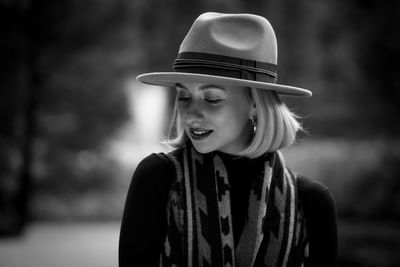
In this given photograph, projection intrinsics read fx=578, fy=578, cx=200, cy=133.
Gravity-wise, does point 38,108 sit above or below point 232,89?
below

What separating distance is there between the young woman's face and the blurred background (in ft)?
12.9

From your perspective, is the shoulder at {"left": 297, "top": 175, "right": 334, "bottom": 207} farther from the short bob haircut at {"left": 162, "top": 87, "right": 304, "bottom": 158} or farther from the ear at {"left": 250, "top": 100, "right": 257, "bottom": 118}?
the ear at {"left": 250, "top": 100, "right": 257, "bottom": 118}

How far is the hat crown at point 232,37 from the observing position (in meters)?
1.65

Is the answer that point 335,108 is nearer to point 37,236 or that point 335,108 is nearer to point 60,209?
point 60,209

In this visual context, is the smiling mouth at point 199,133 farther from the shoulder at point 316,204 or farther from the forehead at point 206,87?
the shoulder at point 316,204

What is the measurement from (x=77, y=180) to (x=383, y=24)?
448 centimetres

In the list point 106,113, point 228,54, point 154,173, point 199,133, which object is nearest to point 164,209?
point 154,173

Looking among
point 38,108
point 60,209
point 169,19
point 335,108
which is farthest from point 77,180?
point 335,108

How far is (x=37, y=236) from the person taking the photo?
6.40 meters

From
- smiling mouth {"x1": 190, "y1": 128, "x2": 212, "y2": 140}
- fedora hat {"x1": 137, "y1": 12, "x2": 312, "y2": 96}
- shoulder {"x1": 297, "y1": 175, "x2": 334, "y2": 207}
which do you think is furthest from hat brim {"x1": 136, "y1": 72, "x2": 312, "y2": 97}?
shoulder {"x1": 297, "y1": 175, "x2": 334, "y2": 207}

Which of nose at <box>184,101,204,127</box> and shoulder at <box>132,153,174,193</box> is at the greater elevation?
nose at <box>184,101,204,127</box>

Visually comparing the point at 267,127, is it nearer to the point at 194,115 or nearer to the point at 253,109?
the point at 253,109

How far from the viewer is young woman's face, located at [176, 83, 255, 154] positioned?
5.42 feet

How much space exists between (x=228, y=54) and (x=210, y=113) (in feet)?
0.58
